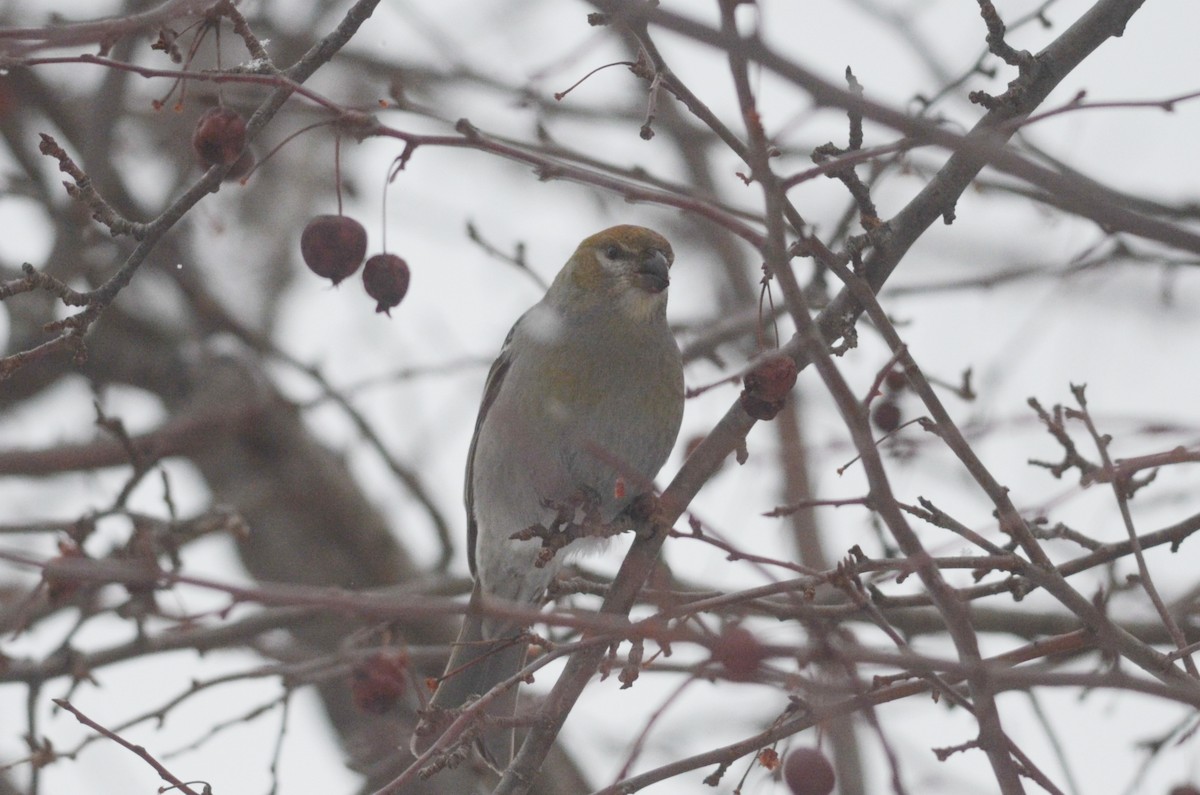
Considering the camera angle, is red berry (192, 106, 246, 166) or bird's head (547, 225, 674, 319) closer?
red berry (192, 106, 246, 166)

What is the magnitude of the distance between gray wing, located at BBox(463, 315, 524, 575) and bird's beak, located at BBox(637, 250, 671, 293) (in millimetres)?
623

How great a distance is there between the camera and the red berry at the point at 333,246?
297 cm

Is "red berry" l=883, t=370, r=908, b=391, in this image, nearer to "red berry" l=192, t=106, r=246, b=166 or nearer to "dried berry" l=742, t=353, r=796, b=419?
"dried berry" l=742, t=353, r=796, b=419

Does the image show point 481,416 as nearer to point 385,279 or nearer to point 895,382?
point 895,382

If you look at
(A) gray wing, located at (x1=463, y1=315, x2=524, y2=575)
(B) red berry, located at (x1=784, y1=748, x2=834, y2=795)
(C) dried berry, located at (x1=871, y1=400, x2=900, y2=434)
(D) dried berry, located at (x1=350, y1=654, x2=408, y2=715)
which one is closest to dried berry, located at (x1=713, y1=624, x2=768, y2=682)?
(B) red berry, located at (x1=784, y1=748, x2=834, y2=795)

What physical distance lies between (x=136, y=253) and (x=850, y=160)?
143cm

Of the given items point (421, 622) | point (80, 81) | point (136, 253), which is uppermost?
point (80, 81)

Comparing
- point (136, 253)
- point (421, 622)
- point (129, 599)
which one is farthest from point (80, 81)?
point (136, 253)

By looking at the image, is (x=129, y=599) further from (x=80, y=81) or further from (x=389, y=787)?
(x=80, y=81)

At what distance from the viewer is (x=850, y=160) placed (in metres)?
2.10

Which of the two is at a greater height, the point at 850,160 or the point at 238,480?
the point at 238,480

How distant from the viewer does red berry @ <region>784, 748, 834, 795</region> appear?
2.58m

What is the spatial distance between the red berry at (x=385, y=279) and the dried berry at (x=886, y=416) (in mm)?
2012

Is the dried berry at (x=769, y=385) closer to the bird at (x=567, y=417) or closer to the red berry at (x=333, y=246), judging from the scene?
the red berry at (x=333, y=246)
